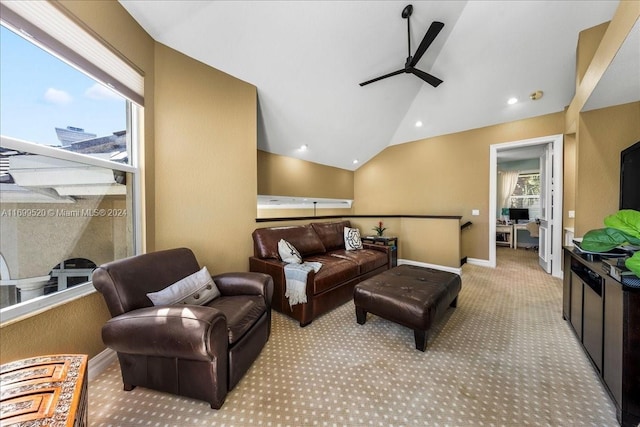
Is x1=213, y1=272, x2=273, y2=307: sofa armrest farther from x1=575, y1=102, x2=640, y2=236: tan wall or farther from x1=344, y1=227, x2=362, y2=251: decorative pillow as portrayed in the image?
x1=575, y1=102, x2=640, y2=236: tan wall

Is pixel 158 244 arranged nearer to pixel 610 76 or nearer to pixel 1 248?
pixel 1 248

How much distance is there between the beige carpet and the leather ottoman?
213 millimetres

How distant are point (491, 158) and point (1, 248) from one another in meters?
5.99

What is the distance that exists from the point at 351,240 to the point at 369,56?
8.96 ft

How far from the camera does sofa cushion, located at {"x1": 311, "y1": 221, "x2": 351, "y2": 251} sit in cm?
369

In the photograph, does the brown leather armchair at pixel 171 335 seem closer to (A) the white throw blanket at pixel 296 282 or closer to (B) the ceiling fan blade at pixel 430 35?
(A) the white throw blanket at pixel 296 282

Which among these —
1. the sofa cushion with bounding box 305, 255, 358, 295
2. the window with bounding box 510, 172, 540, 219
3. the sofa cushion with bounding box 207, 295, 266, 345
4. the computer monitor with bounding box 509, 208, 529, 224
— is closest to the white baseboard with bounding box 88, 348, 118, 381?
the sofa cushion with bounding box 207, 295, 266, 345

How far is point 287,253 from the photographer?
273 centimetres

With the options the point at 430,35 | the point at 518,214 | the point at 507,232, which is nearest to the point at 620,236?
the point at 430,35

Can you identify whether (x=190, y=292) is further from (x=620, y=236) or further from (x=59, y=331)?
(x=620, y=236)

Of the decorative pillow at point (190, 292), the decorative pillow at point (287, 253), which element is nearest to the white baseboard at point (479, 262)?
the decorative pillow at point (287, 253)

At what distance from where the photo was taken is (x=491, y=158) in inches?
170

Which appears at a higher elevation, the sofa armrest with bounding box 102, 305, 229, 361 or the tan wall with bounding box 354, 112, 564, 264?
the tan wall with bounding box 354, 112, 564, 264

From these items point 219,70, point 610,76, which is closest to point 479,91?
point 610,76
